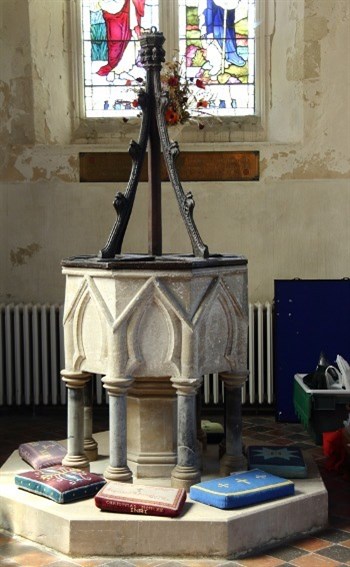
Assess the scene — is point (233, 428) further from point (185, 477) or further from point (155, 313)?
point (155, 313)

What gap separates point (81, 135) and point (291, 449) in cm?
404

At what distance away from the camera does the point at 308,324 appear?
8.69m

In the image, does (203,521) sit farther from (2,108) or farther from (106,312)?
(2,108)

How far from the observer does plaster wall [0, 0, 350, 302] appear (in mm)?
9070

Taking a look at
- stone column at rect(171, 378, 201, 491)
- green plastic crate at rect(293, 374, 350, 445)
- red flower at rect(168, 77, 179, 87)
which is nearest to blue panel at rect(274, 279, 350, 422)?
green plastic crate at rect(293, 374, 350, 445)

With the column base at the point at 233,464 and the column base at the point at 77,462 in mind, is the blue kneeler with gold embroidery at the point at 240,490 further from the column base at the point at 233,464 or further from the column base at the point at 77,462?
the column base at the point at 77,462

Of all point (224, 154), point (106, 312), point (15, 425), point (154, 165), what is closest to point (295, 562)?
point (106, 312)

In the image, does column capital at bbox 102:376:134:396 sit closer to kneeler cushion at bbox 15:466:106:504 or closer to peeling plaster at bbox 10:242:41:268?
kneeler cushion at bbox 15:466:106:504

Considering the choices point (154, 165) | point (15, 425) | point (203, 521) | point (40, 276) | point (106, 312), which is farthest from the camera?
point (40, 276)

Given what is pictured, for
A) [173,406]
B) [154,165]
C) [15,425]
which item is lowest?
[15,425]

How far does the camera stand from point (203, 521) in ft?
17.8

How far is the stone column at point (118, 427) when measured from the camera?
586 centimetres

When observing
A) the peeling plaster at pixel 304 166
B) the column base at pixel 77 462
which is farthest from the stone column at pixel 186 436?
the peeling plaster at pixel 304 166

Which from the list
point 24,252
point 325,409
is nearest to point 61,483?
point 325,409
